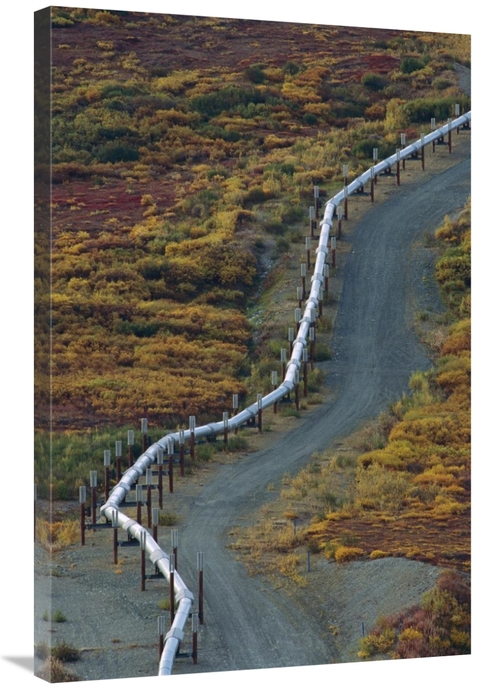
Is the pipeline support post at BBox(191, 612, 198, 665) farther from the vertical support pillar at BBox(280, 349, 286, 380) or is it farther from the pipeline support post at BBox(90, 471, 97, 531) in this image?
the vertical support pillar at BBox(280, 349, 286, 380)

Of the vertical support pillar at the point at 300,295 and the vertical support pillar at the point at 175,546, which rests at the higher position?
the vertical support pillar at the point at 300,295

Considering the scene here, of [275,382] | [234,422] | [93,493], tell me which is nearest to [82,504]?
[93,493]

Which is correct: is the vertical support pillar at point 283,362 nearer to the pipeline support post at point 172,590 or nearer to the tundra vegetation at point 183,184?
the tundra vegetation at point 183,184

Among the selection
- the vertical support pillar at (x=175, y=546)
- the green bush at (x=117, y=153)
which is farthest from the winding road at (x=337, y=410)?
the green bush at (x=117, y=153)

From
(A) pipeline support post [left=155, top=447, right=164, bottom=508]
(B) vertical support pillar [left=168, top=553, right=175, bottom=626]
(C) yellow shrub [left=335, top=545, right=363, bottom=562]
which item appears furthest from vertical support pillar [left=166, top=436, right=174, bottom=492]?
(C) yellow shrub [left=335, top=545, right=363, bottom=562]

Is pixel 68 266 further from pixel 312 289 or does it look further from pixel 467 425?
pixel 467 425

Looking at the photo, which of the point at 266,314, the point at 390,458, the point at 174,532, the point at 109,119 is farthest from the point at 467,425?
the point at 109,119

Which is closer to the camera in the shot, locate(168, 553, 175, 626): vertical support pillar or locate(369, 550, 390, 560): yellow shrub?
locate(168, 553, 175, 626): vertical support pillar
